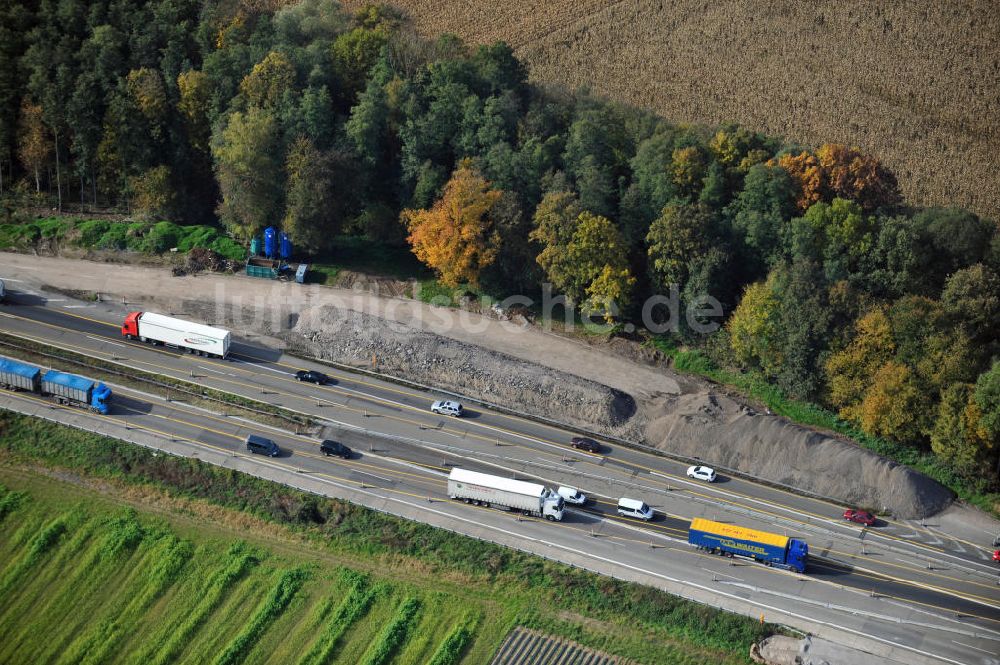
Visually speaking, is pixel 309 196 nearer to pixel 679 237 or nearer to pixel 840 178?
pixel 679 237

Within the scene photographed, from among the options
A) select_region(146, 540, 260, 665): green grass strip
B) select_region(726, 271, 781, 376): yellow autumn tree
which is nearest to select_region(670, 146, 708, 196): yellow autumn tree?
select_region(726, 271, 781, 376): yellow autumn tree

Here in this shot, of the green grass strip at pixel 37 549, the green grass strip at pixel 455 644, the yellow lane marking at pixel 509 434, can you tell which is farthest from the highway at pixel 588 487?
the green grass strip at pixel 37 549

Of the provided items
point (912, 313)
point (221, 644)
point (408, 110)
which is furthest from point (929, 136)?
point (221, 644)

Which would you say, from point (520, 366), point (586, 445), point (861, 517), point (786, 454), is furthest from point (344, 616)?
point (861, 517)

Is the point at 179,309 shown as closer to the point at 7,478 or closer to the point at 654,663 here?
the point at 7,478

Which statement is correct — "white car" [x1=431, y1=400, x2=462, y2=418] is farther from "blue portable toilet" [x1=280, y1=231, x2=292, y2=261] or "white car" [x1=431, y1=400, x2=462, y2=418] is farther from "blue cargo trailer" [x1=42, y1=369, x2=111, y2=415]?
"blue cargo trailer" [x1=42, y1=369, x2=111, y2=415]
